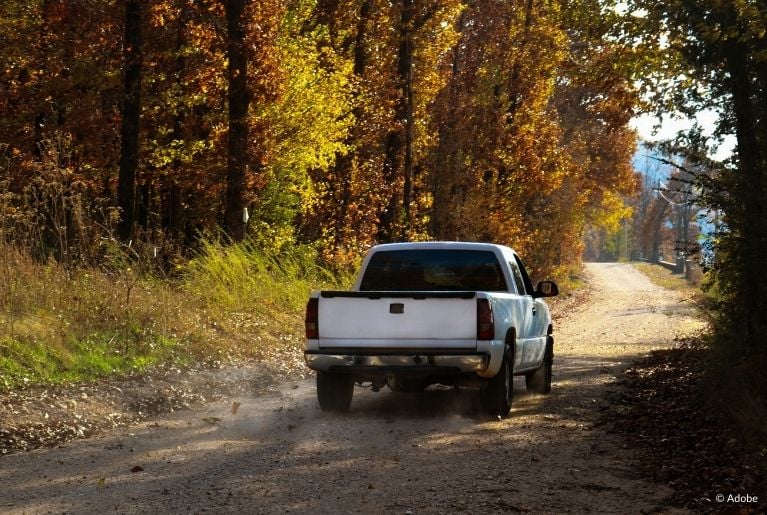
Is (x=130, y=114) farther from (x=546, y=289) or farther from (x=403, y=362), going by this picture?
(x=403, y=362)

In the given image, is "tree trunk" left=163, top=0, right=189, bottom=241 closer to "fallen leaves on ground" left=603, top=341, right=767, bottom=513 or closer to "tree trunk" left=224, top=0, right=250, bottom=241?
"tree trunk" left=224, top=0, right=250, bottom=241

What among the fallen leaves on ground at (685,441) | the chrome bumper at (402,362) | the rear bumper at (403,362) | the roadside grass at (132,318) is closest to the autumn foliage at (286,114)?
the roadside grass at (132,318)

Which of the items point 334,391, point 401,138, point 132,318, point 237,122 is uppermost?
point 401,138

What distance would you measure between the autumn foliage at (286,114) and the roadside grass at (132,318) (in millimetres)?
700

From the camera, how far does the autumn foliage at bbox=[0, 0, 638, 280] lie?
2411cm

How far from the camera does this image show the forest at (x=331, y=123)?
1500 cm

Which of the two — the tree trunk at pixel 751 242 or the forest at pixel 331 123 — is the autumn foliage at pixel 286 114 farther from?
the tree trunk at pixel 751 242

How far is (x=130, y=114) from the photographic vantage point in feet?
79.5

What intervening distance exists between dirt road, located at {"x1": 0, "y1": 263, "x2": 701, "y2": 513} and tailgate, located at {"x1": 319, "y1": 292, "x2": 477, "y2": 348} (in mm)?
881

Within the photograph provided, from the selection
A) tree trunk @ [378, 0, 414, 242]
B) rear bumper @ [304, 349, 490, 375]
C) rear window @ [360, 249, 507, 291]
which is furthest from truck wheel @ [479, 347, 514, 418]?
tree trunk @ [378, 0, 414, 242]

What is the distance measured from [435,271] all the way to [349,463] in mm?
4349

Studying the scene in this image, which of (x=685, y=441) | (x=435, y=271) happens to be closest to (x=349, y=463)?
(x=685, y=441)

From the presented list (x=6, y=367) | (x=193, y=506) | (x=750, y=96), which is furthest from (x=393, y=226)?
(x=193, y=506)

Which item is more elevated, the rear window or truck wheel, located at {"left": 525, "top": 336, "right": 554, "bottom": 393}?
the rear window
